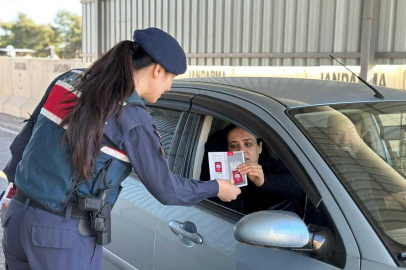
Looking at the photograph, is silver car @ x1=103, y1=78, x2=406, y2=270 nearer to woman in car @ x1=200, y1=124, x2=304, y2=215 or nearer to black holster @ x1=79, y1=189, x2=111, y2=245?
woman in car @ x1=200, y1=124, x2=304, y2=215

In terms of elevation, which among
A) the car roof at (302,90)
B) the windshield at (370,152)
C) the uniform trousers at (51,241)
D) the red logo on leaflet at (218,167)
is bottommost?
the uniform trousers at (51,241)

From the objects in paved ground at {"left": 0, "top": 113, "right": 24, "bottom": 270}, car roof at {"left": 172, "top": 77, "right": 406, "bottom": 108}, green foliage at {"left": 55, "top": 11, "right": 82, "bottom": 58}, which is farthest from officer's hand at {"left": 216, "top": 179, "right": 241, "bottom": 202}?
green foliage at {"left": 55, "top": 11, "right": 82, "bottom": 58}

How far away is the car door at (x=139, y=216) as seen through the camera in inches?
112

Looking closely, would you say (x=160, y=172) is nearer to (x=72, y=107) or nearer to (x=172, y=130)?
(x=72, y=107)

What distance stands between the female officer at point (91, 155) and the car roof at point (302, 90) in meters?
0.62

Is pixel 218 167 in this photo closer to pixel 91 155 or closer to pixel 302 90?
pixel 302 90

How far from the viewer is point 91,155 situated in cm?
204

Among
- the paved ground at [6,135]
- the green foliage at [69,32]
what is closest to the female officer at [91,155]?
the paved ground at [6,135]

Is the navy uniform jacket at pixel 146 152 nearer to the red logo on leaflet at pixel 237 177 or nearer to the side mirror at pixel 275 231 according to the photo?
the side mirror at pixel 275 231

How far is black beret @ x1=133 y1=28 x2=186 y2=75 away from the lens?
213 centimetres

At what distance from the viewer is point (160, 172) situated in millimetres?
2154

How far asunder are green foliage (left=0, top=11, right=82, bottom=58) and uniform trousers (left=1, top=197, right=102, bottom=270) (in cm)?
7352

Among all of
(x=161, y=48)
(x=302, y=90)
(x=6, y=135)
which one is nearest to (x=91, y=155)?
(x=161, y=48)

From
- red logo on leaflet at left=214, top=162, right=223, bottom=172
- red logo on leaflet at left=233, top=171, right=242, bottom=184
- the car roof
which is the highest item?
the car roof
